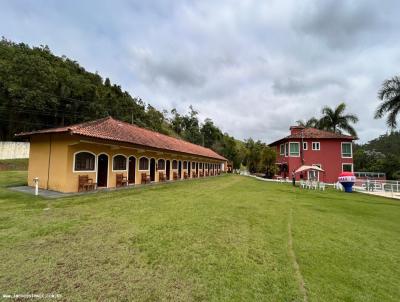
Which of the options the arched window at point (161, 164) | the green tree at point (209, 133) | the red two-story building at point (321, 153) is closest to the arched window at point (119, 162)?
the arched window at point (161, 164)

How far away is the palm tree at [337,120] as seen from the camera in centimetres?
3675

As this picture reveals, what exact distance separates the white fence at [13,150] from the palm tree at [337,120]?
1774 inches

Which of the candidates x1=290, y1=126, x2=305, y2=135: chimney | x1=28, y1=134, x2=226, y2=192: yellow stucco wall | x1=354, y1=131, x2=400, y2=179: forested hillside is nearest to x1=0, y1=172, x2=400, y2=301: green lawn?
x1=28, y1=134, x2=226, y2=192: yellow stucco wall

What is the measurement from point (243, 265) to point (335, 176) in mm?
31363

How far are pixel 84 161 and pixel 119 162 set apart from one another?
2920 mm

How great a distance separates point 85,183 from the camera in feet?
42.9

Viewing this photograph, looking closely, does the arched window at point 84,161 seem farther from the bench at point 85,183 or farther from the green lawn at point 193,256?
the green lawn at point 193,256

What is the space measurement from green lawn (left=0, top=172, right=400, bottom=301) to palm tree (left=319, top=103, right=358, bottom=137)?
33989 mm

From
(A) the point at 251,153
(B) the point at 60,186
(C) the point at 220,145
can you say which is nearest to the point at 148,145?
(B) the point at 60,186

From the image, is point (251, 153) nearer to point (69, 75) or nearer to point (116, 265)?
point (69, 75)

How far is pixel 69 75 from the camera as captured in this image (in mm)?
42312

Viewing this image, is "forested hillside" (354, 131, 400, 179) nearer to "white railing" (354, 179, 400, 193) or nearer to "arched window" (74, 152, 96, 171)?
"white railing" (354, 179, 400, 193)

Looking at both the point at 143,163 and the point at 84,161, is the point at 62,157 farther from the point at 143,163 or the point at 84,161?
the point at 143,163

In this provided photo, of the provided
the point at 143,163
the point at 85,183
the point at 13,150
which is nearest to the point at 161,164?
the point at 143,163
